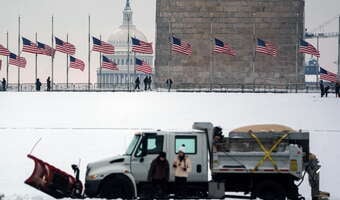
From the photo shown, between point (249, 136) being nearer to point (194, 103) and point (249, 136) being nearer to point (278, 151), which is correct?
point (278, 151)

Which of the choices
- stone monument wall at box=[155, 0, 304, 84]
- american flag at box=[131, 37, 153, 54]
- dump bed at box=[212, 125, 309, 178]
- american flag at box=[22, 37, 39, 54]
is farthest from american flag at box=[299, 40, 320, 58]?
dump bed at box=[212, 125, 309, 178]

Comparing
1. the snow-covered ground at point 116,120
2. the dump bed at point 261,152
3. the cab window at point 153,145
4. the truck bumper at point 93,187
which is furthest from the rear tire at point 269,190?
the truck bumper at point 93,187

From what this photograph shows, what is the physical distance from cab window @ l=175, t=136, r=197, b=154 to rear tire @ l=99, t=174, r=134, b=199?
4.09 feet

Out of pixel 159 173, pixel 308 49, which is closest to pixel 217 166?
pixel 159 173

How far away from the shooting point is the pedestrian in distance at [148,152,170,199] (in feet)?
68.3

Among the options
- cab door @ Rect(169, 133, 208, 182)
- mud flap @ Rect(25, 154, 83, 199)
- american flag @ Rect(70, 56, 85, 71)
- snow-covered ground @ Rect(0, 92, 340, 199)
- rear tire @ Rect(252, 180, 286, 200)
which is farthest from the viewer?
american flag @ Rect(70, 56, 85, 71)

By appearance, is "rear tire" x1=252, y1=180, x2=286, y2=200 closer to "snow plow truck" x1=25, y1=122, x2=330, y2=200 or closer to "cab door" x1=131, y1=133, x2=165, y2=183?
"snow plow truck" x1=25, y1=122, x2=330, y2=200

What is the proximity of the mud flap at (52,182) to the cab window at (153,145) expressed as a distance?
150 centimetres

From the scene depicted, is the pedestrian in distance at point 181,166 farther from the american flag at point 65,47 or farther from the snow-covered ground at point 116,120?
the american flag at point 65,47

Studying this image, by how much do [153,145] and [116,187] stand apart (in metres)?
1.17

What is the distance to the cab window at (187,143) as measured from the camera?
21.5 meters

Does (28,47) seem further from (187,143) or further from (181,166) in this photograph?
(181,166)

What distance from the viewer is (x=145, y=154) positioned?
2155 cm

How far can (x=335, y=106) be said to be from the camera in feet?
167
